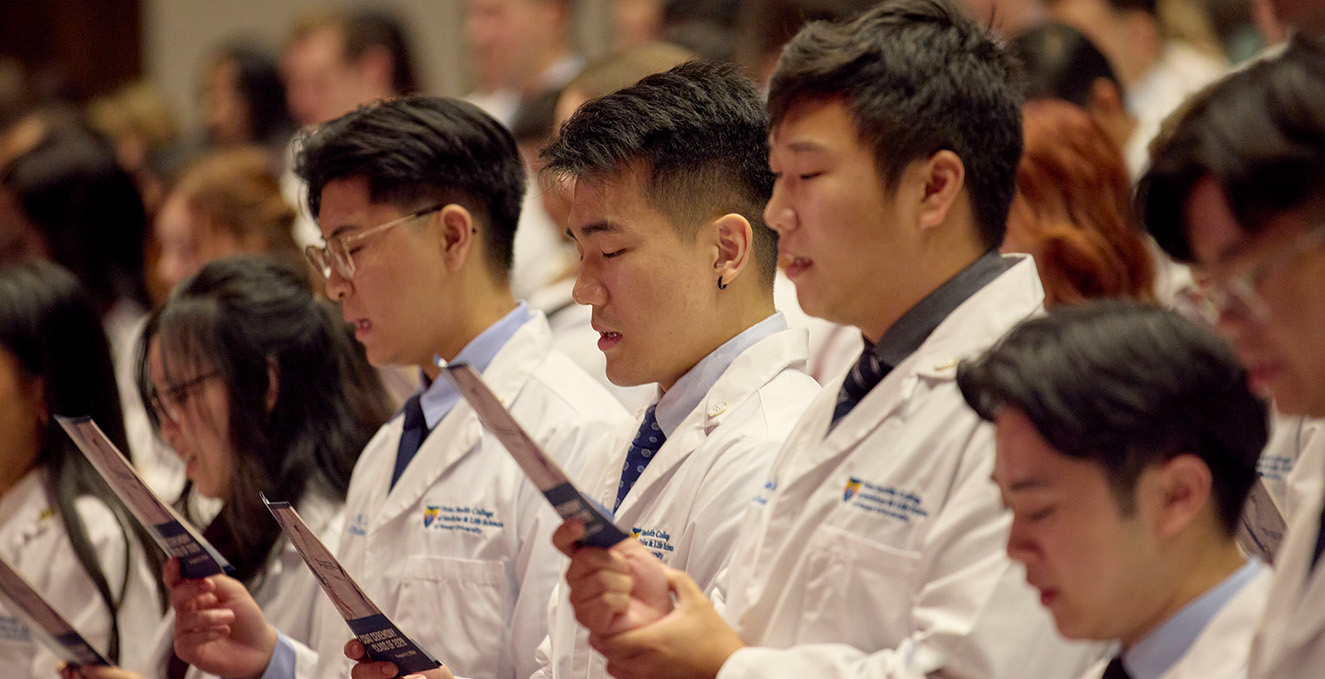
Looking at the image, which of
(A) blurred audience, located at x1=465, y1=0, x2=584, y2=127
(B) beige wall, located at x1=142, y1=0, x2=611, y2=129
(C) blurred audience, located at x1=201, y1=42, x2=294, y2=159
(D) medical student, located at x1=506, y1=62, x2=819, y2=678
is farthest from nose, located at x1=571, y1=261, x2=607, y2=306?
(B) beige wall, located at x1=142, y1=0, x2=611, y2=129

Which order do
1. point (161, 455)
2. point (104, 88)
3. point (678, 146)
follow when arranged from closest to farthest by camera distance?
point (678, 146) < point (161, 455) < point (104, 88)

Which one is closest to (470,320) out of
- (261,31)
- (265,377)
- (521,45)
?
(265,377)

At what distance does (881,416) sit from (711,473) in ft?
1.28

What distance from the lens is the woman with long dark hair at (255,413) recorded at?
9.05 feet

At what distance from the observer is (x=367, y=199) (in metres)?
2.58

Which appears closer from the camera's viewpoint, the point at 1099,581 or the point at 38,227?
the point at 1099,581

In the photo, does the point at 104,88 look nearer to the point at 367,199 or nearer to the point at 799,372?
the point at 367,199

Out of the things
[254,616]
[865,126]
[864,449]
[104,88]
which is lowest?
[254,616]

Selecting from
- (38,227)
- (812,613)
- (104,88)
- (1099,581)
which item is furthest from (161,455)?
(104,88)

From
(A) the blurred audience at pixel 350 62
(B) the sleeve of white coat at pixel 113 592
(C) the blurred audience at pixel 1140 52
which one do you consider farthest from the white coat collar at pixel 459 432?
(A) the blurred audience at pixel 350 62

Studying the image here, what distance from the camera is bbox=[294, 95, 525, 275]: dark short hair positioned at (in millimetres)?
2584

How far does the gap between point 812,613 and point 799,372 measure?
569 mm

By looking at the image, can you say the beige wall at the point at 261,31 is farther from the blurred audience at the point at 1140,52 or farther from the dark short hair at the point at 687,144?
the dark short hair at the point at 687,144

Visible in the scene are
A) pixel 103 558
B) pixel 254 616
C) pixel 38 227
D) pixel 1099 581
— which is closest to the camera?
pixel 1099 581
